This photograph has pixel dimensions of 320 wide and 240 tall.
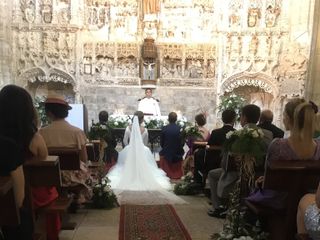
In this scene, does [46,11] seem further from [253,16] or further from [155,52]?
[253,16]

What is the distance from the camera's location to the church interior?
12961 mm

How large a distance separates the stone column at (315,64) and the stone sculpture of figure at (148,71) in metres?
5.39

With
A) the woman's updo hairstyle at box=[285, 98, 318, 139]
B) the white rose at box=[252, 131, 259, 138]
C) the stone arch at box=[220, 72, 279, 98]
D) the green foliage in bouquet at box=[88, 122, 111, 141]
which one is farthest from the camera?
the stone arch at box=[220, 72, 279, 98]

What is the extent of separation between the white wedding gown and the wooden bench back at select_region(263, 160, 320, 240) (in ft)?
10.2

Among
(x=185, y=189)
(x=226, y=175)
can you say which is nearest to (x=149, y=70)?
(x=185, y=189)

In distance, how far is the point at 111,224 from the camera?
15.0 feet

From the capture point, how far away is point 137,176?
22.2 feet

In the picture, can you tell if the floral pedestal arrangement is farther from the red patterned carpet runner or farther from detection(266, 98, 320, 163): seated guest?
the red patterned carpet runner

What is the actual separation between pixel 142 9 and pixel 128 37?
114cm

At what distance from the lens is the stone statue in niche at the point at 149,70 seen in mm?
13297

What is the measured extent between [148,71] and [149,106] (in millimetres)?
1809

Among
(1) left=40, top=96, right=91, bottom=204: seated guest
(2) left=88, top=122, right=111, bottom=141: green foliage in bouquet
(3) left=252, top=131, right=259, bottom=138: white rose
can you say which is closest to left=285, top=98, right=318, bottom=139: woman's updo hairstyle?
(3) left=252, top=131, right=259, bottom=138: white rose

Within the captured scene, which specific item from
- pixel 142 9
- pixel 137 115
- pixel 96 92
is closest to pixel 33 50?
pixel 96 92

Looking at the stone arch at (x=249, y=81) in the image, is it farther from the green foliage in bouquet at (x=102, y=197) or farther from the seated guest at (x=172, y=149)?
the green foliage in bouquet at (x=102, y=197)
